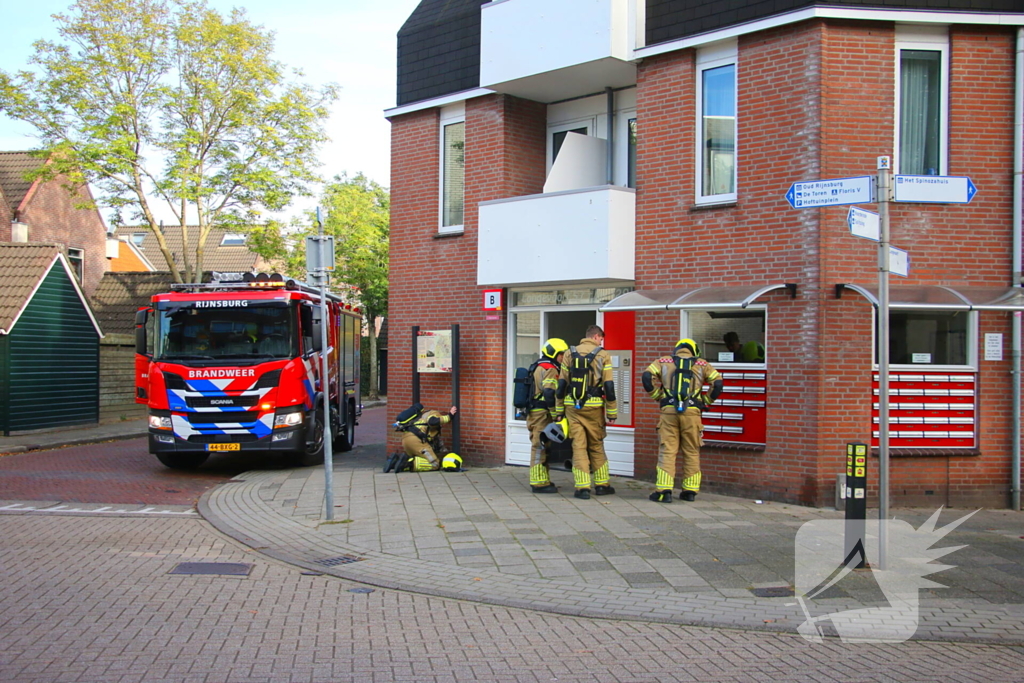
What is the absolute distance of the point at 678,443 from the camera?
1036 centimetres

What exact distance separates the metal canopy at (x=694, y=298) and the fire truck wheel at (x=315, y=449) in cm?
576

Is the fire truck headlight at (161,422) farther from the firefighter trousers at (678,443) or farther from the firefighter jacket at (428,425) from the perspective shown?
the firefighter trousers at (678,443)

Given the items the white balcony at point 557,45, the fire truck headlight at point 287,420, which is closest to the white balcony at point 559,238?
the white balcony at point 557,45

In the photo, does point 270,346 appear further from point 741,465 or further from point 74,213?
point 74,213

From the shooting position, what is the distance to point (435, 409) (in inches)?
559

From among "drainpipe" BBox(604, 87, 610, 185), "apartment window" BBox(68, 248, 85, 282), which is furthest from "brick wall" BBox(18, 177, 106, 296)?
"drainpipe" BBox(604, 87, 610, 185)

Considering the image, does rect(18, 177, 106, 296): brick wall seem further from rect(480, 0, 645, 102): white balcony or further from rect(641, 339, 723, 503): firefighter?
rect(641, 339, 723, 503): firefighter

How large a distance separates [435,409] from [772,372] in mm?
5472

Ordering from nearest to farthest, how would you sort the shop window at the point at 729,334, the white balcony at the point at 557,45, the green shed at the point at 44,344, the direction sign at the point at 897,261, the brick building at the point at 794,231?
the direction sign at the point at 897,261 → the brick building at the point at 794,231 → the shop window at the point at 729,334 → the white balcony at the point at 557,45 → the green shed at the point at 44,344

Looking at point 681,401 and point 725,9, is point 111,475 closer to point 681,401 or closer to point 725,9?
point 681,401

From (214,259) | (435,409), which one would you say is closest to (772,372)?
(435,409)

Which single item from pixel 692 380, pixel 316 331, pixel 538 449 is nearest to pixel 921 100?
pixel 692 380

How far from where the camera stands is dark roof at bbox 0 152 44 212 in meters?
29.3

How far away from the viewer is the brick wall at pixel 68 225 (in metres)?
30.0
